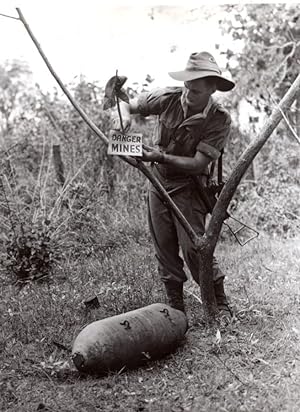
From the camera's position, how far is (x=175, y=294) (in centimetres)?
486

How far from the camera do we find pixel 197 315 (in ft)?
16.3

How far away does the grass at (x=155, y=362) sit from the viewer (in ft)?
11.7

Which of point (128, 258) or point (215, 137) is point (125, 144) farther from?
point (128, 258)

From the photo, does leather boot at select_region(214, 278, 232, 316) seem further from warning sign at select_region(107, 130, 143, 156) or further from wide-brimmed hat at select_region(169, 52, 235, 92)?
wide-brimmed hat at select_region(169, 52, 235, 92)

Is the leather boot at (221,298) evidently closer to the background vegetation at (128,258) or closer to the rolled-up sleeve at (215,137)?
the background vegetation at (128,258)

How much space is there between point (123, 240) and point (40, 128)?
3.48m

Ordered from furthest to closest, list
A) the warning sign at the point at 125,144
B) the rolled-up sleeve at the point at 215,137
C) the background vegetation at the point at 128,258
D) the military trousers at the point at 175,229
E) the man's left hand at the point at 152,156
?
1. the military trousers at the point at 175,229
2. the rolled-up sleeve at the point at 215,137
3. the man's left hand at the point at 152,156
4. the warning sign at the point at 125,144
5. the background vegetation at the point at 128,258

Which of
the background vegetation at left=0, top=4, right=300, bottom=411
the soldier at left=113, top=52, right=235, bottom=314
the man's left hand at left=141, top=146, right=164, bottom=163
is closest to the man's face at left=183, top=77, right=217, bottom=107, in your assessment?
the soldier at left=113, top=52, right=235, bottom=314

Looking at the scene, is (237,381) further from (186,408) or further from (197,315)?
(197,315)

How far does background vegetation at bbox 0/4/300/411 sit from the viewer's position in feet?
12.3

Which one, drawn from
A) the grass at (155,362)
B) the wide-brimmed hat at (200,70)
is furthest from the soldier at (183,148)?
the grass at (155,362)

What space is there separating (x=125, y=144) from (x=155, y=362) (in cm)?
159

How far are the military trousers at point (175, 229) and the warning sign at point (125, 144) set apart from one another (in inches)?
30.8

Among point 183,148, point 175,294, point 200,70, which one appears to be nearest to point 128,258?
point 175,294
